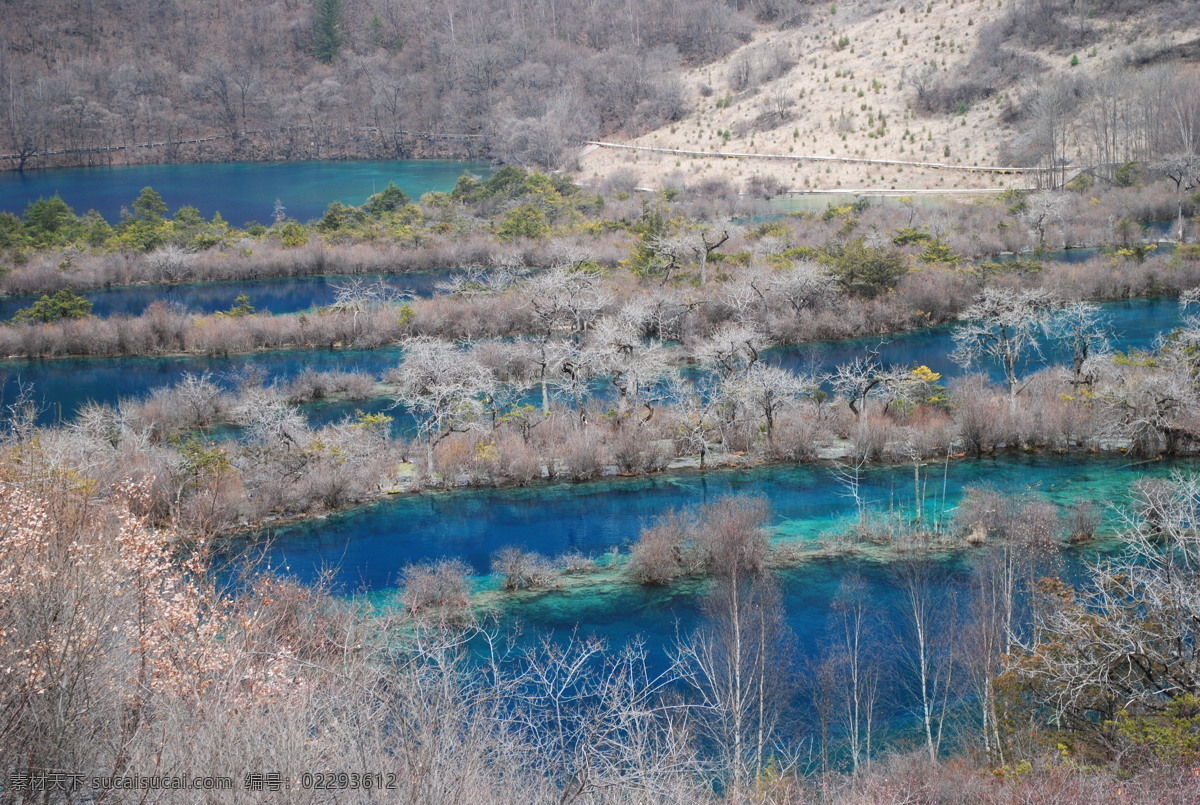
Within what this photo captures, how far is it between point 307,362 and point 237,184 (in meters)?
70.7

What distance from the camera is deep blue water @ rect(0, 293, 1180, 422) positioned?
1710 inches

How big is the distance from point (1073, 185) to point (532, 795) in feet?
213

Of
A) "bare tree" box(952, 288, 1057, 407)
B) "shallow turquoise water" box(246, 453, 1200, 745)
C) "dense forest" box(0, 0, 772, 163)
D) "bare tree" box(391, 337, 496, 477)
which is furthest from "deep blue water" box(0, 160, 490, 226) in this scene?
"bare tree" box(952, 288, 1057, 407)

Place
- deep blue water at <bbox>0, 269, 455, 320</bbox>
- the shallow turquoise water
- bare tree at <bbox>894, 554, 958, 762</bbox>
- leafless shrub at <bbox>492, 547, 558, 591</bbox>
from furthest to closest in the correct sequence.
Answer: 1. deep blue water at <bbox>0, 269, 455, 320</bbox>
2. leafless shrub at <bbox>492, 547, 558, 591</bbox>
3. the shallow turquoise water
4. bare tree at <bbox>894, 554, 958, 762</bbox>

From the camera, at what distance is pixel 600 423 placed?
35.6 m

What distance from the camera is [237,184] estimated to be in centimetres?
10962

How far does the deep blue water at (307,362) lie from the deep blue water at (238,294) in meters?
7.52

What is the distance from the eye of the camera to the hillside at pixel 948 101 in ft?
230

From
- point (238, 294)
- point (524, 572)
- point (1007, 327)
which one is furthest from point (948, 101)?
point (524, 572)

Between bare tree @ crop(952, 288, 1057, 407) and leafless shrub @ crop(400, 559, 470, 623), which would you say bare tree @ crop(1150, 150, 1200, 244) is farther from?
leafless shrub @ crop(400, 559, 470, 623)

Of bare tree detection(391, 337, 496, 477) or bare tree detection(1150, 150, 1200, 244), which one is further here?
bare tree detection(1150, 150, 1200, 244)

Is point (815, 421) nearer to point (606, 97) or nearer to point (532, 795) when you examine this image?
point (532, 795)

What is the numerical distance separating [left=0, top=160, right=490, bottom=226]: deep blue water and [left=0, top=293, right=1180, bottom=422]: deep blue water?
38.8 meters

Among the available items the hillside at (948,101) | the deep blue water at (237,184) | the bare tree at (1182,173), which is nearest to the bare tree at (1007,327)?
the bare tree at (1182,173)
